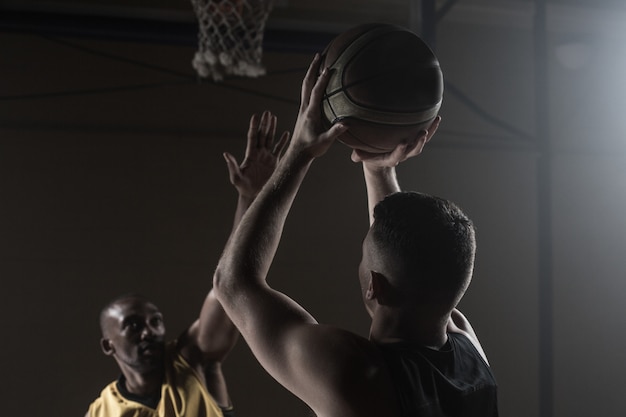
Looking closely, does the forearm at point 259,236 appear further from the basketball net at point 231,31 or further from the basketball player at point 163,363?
the basketball net at point 231,31

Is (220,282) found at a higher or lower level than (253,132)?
lower

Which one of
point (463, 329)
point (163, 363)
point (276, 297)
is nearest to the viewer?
point (276, 297)

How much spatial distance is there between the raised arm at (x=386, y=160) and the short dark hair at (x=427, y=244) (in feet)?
0.73

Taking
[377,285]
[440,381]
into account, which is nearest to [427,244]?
[377,285]

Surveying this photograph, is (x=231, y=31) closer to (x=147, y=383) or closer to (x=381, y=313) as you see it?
(x=147, y=383)

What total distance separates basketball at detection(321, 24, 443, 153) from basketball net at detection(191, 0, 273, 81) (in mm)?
2997

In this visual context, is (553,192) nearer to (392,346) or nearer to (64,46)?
(64,46)

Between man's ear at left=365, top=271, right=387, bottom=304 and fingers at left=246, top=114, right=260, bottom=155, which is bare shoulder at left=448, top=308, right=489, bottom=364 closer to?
man's ear at left=365, top=271, right=387, bottom=304

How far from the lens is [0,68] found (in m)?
5.59

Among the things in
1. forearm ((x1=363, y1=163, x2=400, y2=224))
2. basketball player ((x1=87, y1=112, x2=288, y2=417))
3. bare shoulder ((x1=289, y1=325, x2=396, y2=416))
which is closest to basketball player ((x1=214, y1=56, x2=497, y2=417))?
bare shoulder ((x1=289, y1=325, x2=396, y2=416))

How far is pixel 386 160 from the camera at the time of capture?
169cm

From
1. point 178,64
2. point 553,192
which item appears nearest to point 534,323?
point 553,192

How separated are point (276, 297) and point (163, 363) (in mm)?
2139

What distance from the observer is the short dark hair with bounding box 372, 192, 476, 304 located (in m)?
1.32
